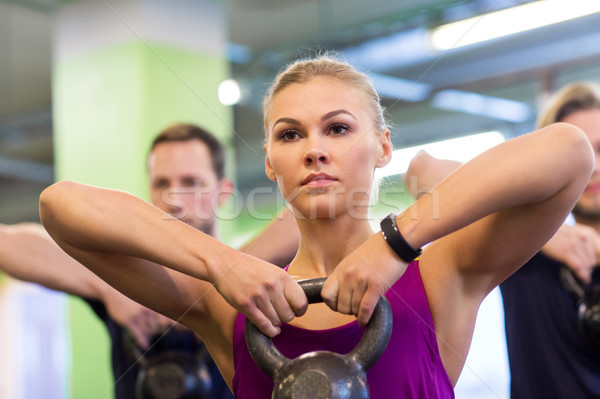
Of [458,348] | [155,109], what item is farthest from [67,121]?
[458,348]

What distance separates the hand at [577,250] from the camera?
1.96 m

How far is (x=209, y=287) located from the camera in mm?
1357

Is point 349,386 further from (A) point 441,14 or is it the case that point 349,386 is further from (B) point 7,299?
(B) point 7,299

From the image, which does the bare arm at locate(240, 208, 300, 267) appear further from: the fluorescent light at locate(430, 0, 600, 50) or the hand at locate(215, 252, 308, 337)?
the fluorescent light at locate(430, 0, 600, 50)

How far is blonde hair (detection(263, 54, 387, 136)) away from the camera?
1429 mm

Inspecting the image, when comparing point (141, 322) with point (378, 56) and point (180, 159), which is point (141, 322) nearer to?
point (180, 159)

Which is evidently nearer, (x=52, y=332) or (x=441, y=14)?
(x=441, y=14)

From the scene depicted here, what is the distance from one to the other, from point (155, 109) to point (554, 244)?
8.99ft

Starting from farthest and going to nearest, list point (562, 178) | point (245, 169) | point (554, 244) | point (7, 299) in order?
point (7, 299)
point (245, 169)
point (554, 244)
point (562, 178)

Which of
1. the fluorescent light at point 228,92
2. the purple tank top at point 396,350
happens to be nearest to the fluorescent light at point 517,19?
the fluorescent light at point 228,92

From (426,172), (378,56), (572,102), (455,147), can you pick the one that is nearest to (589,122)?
(572,102)

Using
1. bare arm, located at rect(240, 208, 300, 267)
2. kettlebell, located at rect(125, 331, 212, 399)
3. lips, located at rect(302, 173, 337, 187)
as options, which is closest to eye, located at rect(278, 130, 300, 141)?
lips, located at rect(302, 173, 337, 187)

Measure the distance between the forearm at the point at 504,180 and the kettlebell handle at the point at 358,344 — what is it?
0.13m

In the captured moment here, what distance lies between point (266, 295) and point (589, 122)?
147 cm
